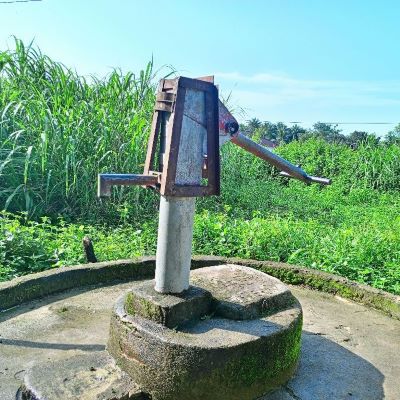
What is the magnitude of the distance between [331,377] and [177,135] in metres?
1.30

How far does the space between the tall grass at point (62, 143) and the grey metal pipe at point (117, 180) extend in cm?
313

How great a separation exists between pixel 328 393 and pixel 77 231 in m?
2.94

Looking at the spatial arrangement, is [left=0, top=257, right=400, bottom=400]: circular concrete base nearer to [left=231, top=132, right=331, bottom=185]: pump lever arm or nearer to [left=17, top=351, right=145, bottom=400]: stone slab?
[left=17, top=351, right=145, bottom=400]: stone slab

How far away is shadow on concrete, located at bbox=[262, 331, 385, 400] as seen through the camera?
196 cm

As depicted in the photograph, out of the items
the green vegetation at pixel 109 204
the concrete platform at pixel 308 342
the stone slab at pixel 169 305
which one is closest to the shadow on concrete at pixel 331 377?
the concrete platform at pixel 308 342

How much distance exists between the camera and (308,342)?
2.45 m

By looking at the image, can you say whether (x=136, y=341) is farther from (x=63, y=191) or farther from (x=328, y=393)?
(x=63, y=191)

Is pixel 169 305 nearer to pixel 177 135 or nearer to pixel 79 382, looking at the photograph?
pixel 79 382

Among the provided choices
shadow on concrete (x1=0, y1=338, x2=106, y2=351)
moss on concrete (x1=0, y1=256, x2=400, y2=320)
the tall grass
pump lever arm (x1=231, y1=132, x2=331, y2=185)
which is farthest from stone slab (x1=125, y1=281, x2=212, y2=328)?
the tall grass

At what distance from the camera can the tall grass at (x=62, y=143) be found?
16.1 ft

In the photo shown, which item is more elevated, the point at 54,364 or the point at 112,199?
the point at 112,199

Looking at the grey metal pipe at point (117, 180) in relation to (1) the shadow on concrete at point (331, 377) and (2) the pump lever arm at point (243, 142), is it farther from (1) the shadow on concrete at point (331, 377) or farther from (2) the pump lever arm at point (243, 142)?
(1) the shadow on concrete at point (331, 377)

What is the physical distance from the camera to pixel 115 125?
5383 millimetres

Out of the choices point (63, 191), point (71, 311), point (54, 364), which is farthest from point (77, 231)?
point (54, 364)
